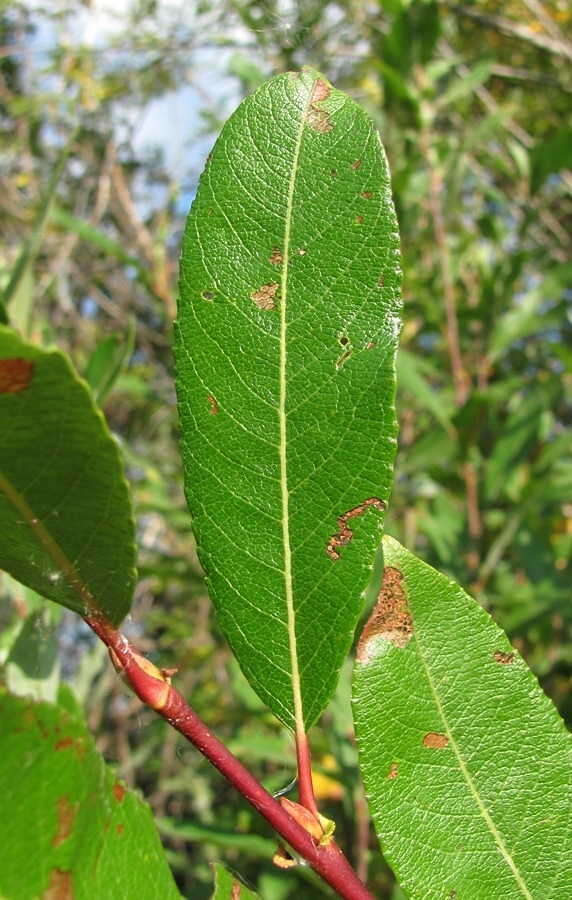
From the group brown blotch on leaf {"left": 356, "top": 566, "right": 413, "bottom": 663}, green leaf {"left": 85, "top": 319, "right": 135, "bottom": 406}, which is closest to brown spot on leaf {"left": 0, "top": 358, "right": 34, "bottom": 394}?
brown blotch on leaf {"left": 356, "top": 566, "right": 413, "bottom": 663}

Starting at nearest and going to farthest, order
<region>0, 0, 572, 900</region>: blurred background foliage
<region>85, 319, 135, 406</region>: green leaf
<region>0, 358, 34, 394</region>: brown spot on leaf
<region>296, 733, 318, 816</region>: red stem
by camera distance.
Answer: <region>0, 358, 34, 394</region>: brown spot on leaf < <region>296, 733, 318, 816</region>: red stem < <region>85, 319, 135, 406</region>: green leaf < <region>0, 0, 572, 900</region>: blurred background foliage

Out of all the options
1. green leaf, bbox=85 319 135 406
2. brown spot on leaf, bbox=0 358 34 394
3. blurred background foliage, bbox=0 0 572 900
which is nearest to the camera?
brown spot on leaf, bbox=0 358 34 394

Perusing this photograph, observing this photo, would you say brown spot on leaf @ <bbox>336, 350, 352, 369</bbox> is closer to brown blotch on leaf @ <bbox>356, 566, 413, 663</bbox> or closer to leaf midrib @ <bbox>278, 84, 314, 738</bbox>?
leaf midrib @ <bbox>278, 84, 314, 738</bbox>

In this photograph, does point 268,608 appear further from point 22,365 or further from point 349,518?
point 22,365

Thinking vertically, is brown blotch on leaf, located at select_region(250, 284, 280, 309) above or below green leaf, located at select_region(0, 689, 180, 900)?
above

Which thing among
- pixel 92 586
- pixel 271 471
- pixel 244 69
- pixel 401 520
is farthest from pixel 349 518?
pixel 401 520

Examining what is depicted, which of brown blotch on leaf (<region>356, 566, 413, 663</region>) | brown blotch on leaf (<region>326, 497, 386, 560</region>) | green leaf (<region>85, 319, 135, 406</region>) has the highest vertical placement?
brown blotch on leaf (<region>326, 497, 386, 560</region>)

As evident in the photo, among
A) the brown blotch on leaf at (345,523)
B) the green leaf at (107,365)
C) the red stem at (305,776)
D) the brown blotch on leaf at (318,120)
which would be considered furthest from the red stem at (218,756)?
the green leaf at (107,365)

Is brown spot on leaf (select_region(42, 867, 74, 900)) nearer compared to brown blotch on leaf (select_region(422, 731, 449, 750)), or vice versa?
brown spot on leaf (select_region(42, 867, 74, 900))
